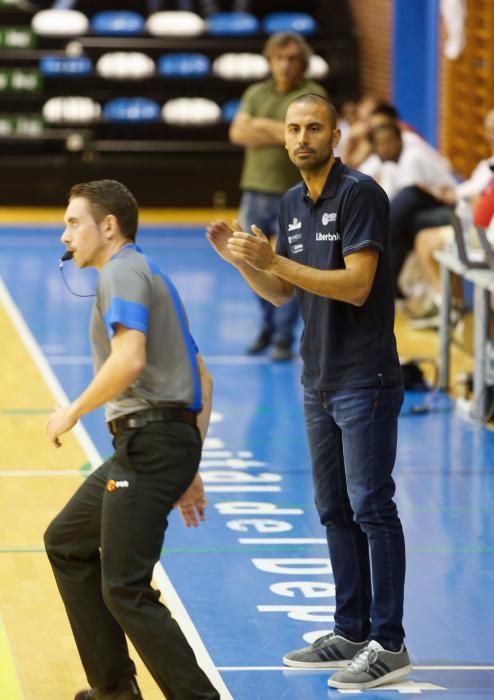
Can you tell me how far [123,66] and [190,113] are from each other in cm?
121

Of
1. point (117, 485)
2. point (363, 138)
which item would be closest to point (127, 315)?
point (117, 485)

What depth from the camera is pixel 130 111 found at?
884 inches

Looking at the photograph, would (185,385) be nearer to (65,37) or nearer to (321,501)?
(321,501)

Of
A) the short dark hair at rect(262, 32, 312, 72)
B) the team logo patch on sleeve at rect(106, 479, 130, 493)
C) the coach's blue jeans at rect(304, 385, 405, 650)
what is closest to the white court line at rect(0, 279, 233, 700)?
the coach's blue jeans at rect(304, 385, 405, 650)

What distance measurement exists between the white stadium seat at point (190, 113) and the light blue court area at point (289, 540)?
9865mm

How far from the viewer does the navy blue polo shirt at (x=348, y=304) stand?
548cm

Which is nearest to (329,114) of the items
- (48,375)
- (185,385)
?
(185,385)

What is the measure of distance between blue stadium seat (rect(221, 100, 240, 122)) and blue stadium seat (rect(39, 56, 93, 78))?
7.01ft

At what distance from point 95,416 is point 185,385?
5491mm

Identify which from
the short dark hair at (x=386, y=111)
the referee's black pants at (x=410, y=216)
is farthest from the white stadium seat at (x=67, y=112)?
the referee's black pants at (x=410, y=216)

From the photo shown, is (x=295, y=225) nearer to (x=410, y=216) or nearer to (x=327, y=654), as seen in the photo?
(x=327, y=654)

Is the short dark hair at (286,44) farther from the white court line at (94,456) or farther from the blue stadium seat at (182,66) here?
the blue stadium seat at (182,66)

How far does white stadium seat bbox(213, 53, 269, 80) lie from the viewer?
2278 cm

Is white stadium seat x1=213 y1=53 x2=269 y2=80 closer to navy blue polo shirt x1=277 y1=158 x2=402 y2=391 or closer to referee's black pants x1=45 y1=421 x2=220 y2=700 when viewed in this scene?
navy blue polo shirt x1=277 y1=158 x2=402 y2=391
